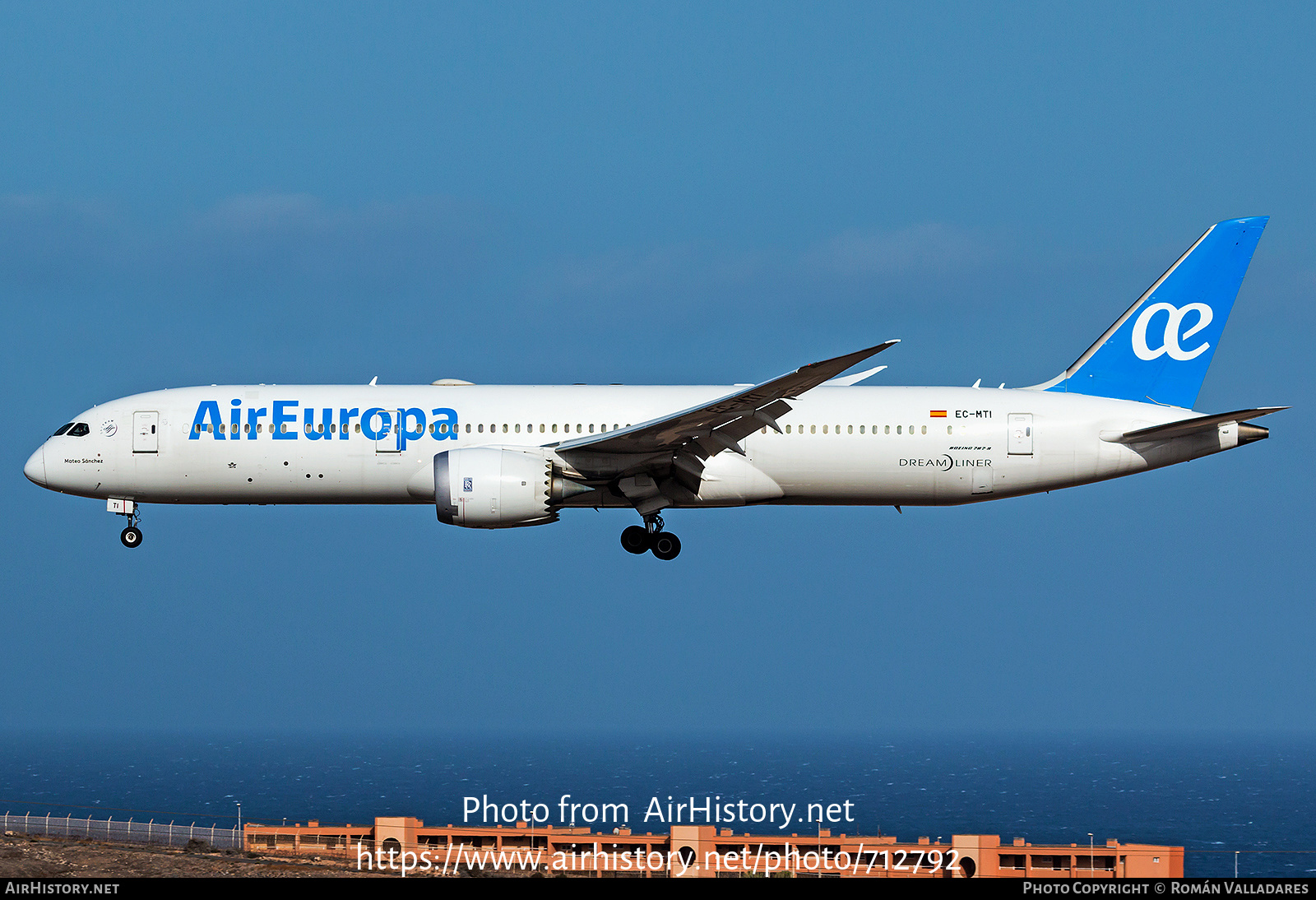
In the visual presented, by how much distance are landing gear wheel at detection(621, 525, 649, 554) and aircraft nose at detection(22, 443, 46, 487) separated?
13.8 metres

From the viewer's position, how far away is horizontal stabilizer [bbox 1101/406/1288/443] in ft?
92.5

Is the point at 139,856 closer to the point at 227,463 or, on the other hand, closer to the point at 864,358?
the point at 227,463

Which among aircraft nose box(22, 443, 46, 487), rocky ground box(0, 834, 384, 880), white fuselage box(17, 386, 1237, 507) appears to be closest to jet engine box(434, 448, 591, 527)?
white fuselage box(17, 386, 1237, 507)

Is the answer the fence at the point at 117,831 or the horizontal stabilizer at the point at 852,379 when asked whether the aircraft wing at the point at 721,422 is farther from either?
the fence at the point at 117,831

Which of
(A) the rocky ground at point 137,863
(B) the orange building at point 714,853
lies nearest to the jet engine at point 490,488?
(A) the rocky ground at point 137,863

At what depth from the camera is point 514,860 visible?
56.2 meters

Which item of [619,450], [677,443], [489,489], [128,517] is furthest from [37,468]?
[677,443]

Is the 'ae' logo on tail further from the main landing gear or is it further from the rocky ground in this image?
the rocky ground

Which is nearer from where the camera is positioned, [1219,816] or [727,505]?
[727,505]

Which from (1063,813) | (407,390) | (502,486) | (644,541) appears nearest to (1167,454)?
(644,541)

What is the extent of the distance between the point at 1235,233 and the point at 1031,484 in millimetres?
8959

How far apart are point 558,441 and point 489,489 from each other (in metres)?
2.77

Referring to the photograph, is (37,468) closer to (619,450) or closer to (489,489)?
(489,489)

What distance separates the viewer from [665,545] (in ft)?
98.4
